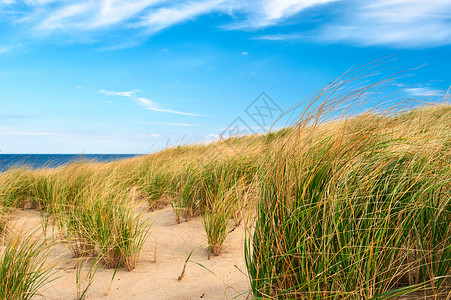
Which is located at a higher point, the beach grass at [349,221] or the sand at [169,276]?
the beach grass at [349,221]

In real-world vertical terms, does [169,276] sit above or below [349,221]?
below

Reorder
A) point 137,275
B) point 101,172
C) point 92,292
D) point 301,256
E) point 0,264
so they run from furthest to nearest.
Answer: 1. point 101,172
2. point 137,275
3. point 92,292
4. point 0,264
5. point 301,256

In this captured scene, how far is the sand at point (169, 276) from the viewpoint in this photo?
2.21 m

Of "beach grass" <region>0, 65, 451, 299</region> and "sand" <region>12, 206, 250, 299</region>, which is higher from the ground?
"beach grass" <region>0, 65, 451, 299</region>

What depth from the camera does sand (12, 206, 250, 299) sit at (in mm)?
2213

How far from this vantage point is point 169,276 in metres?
2.51

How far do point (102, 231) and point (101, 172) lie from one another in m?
2.79

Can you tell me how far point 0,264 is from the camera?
1945mm

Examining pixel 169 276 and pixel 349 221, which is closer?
pixel 349 221

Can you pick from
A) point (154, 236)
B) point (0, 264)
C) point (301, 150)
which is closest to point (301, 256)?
point (301, 150)

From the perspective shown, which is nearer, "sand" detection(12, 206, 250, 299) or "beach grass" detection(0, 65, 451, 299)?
"beach grass" detection(0, 65, 451, 299)

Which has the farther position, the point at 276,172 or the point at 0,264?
the point at 0,264

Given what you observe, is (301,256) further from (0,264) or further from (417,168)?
(0,264)

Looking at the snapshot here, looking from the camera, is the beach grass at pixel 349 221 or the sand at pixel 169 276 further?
the sand at pixel 169 276
